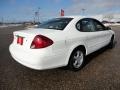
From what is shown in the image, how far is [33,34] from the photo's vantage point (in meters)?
4.05

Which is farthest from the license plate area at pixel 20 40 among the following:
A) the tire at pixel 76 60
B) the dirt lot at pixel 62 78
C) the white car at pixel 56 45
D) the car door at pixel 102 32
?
the car door at pixel 102 32

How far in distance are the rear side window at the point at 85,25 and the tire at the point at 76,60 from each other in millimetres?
656

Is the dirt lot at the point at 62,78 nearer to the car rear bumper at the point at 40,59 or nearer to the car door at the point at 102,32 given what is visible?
the car rear bumper at the point at 40,59

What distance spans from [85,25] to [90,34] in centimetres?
32

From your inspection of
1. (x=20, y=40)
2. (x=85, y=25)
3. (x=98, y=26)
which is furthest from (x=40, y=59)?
(x=98, y=26)

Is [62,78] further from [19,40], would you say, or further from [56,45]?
[19,40]

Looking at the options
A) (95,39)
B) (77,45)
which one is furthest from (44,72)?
(95,39)

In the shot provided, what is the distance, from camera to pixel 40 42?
3912mm

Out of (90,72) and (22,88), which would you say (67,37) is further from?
(22,88)

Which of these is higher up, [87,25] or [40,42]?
[87,25]

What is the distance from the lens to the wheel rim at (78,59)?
15.7ft

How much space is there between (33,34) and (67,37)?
85 centimetres

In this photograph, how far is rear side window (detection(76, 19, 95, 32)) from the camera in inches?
197

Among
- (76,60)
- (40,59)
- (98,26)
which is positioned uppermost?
(98,26)
